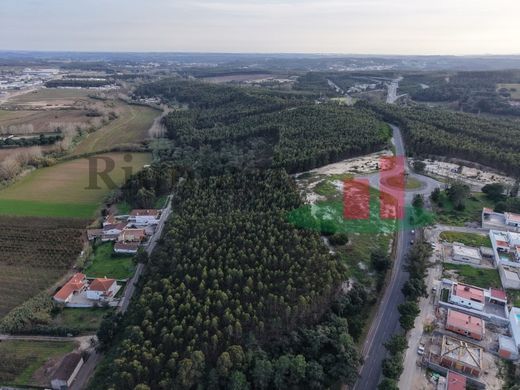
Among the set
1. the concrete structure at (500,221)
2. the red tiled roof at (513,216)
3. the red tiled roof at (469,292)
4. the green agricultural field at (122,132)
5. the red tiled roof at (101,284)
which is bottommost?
the red tiled roof at (101,284)

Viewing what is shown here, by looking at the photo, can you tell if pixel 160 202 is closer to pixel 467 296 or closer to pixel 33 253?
pixel 33 253

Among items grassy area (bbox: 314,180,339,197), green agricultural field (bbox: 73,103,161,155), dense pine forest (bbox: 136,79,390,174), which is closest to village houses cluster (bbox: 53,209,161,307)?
dense pine forest (bbox: 136,79,390,174)

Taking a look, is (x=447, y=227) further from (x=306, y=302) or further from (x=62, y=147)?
(x=62, y=147)

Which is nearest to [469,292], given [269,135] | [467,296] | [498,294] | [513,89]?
[467,296]

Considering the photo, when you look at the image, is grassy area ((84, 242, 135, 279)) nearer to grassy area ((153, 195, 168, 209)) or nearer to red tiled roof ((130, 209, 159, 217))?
red tiled roof ((130, 209, 159, 217))

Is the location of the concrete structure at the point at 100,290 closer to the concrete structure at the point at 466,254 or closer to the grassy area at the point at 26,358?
the grassy area at the point at 26,358

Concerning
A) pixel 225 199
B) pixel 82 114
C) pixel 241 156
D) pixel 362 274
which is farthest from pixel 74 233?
pixel 82 114

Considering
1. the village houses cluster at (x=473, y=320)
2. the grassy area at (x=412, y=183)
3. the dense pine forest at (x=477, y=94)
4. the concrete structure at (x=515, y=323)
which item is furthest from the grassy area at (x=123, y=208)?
the dense pine forest at (x=477, y=94)
